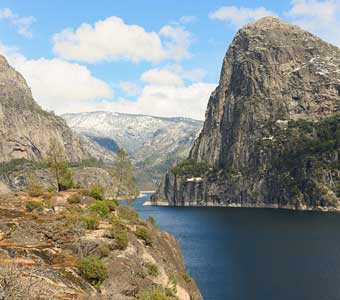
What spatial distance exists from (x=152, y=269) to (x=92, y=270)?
46.2 ft

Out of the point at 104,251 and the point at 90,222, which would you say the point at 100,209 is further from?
the point at 104,251

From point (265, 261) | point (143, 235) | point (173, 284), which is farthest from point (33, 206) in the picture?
point (265, 261)

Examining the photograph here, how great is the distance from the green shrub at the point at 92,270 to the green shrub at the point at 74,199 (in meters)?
26.5

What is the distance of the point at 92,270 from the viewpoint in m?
44.1

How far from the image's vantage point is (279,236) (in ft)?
518

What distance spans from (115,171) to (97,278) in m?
71.9

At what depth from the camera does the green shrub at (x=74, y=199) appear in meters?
70.5

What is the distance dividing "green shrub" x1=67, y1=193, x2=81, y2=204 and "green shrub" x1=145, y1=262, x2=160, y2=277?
62.7 feet

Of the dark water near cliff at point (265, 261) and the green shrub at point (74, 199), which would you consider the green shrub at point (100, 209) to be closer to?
the green shrub at point (74, 199)

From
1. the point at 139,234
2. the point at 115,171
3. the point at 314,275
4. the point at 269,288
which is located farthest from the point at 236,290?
the point at 115,171

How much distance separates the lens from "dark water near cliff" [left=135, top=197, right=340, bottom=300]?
3452 inches

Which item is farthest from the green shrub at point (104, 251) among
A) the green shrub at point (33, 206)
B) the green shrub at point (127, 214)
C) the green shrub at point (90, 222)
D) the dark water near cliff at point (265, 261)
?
the dark water near cliff at point (265, 261)

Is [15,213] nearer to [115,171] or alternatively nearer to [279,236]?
[115,171]

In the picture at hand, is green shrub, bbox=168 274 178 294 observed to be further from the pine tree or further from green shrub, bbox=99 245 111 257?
the pine tree
